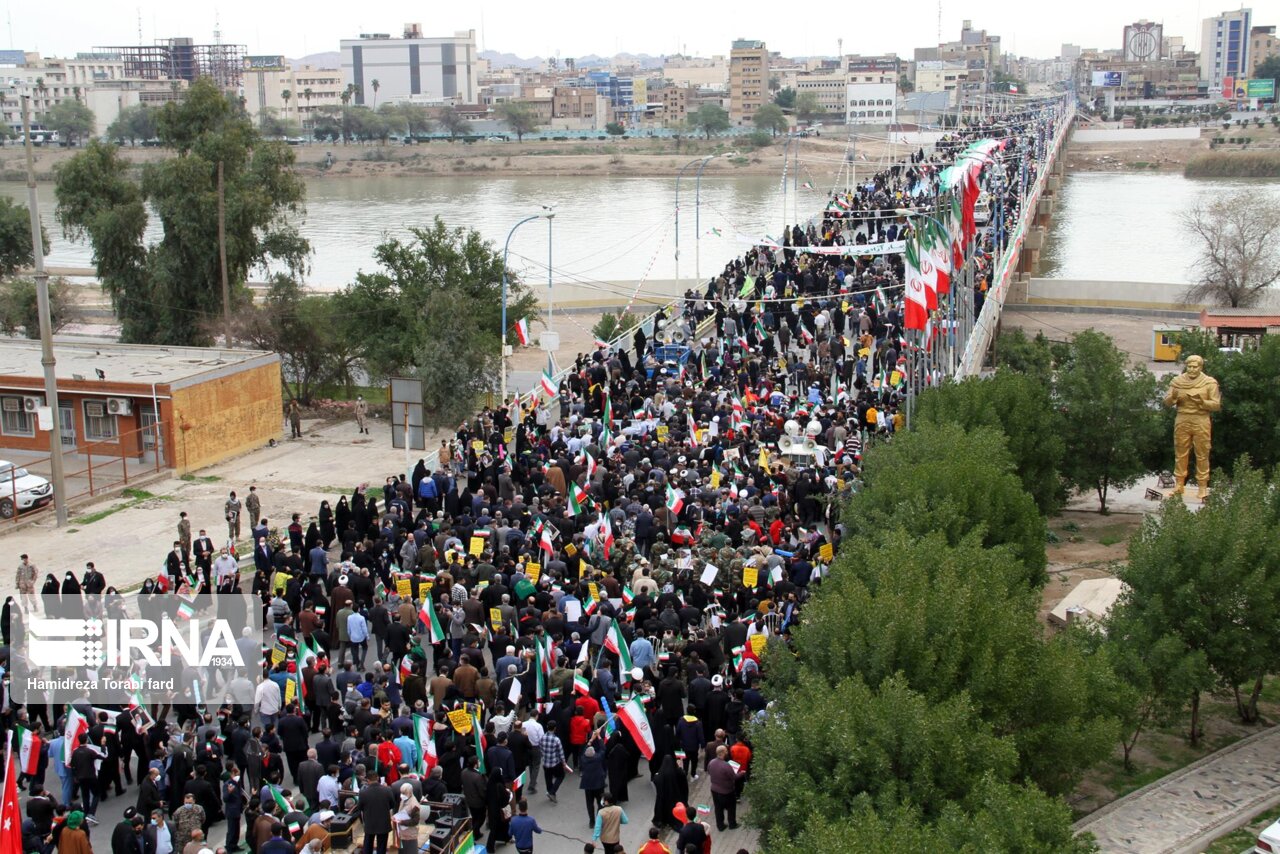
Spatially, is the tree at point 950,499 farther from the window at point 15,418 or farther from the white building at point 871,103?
the white building at point 871,103

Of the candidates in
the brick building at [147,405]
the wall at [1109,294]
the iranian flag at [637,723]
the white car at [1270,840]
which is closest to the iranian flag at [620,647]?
the iranian flag at [637,723]

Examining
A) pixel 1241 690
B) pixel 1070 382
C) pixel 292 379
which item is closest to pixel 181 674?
pixel 1241 690

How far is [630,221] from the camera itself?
82.5 metres

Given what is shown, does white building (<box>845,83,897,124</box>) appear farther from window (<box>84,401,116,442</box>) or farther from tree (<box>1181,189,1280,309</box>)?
window (<box>84,401,116,442</box>)

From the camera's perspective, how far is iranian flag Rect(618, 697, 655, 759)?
40.6 ft

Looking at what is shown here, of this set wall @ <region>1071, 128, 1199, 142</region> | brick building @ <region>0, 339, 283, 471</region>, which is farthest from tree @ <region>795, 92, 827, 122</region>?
brick building @ <region>0, 339, 283, 471</region>

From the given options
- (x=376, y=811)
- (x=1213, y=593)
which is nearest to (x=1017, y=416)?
(x=1213, y=593)

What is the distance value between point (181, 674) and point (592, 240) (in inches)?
2404

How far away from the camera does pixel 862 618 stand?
11914mm

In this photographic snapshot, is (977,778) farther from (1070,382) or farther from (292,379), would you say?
(292,379)

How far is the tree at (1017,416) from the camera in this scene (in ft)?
70.3

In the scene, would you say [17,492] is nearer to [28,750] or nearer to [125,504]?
[125,504]

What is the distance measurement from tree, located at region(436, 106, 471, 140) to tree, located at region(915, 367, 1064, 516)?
452ft

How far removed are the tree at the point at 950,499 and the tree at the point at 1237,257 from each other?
39532 millimetres
